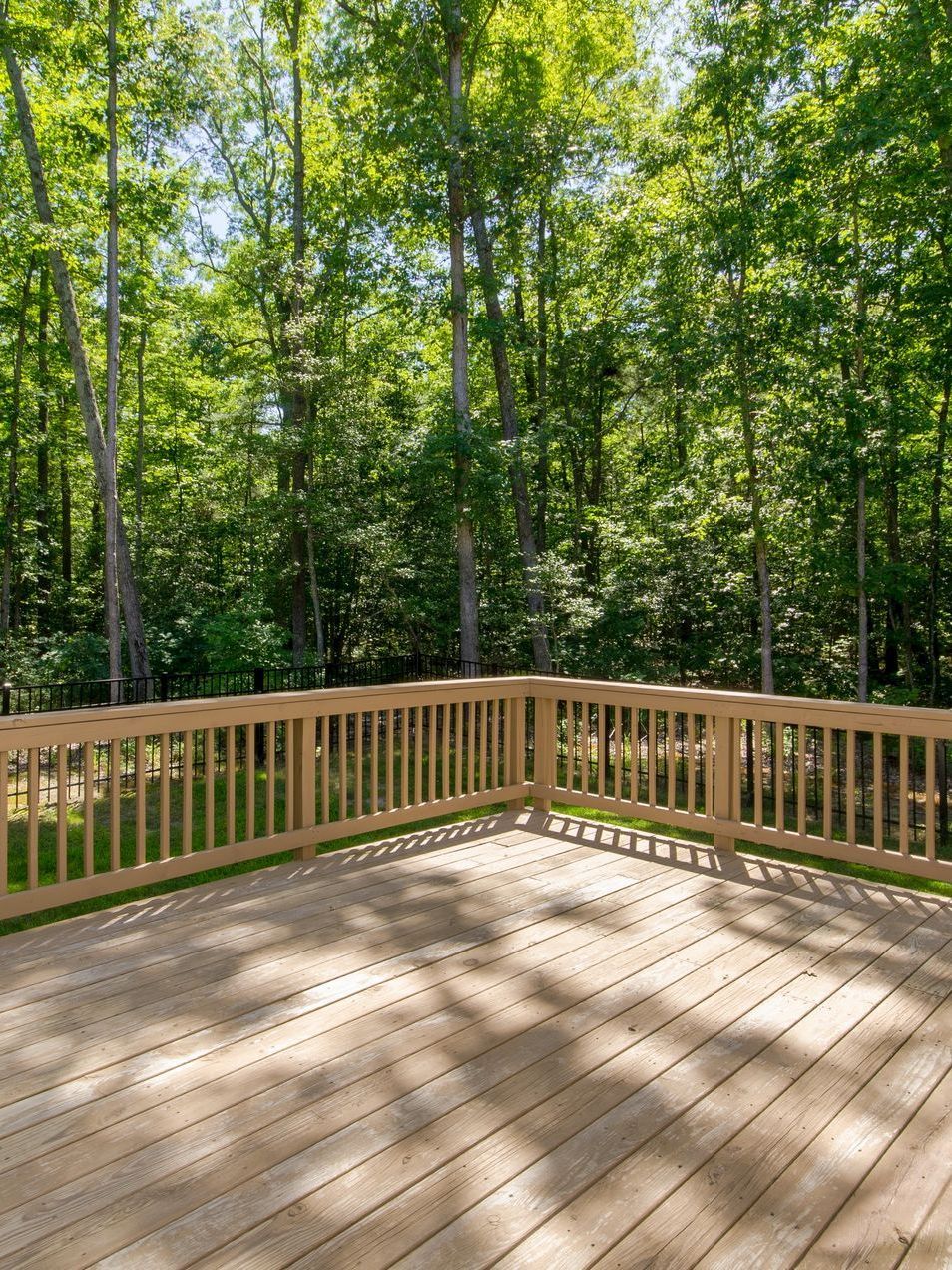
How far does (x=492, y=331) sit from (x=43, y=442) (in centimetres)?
766

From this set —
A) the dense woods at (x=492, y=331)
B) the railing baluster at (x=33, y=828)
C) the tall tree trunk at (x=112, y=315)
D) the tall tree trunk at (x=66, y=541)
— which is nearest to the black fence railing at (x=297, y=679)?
the tall tree trunk at (x=112, y=315)

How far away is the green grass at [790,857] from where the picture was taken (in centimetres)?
386

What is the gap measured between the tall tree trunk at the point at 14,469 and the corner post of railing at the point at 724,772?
11471 millimetres

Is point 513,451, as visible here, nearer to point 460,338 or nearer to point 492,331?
point 460,338

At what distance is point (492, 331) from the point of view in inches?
394

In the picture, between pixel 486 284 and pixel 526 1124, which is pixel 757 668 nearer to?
pixel 486 284

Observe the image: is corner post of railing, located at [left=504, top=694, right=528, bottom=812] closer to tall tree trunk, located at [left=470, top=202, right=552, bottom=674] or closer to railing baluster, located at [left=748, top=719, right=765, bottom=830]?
railing baluster, located at [left=748, top=719, right=765, bottom=830]

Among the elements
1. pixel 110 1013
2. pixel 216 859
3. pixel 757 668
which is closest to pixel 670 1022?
pixel 110 1013

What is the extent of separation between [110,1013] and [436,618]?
8.78 m

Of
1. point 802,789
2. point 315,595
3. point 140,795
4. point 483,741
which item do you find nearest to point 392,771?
point 483,741

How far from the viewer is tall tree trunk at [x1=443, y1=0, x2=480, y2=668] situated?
920 centimetres

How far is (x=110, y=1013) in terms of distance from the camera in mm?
2102

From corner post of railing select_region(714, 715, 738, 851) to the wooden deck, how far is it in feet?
2.00

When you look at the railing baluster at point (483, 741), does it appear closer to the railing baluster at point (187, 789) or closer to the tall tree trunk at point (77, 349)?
the railing baluster at point (187, 789)
